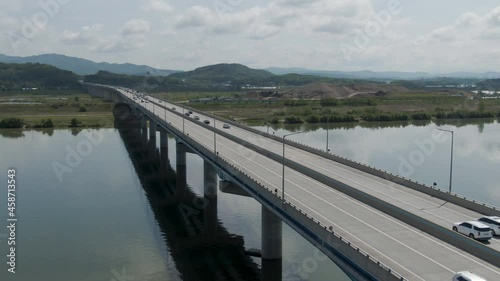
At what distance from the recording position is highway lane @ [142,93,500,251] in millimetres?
34594

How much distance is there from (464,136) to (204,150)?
87092 mm

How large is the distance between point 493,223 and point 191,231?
3366 cm

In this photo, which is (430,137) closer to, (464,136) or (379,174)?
(464,136)

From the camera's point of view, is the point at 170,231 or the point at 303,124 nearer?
Result: the point at 170,231

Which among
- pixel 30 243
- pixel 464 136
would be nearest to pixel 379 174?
pixel 30 243

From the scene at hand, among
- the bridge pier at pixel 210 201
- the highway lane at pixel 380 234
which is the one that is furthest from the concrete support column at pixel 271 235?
the bridge pier at pixel 210 201

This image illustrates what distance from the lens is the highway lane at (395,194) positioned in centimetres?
3459

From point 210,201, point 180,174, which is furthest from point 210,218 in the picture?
point 180,174

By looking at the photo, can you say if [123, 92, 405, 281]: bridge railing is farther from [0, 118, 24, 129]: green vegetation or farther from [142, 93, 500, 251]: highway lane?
[0, 118, 24, 129]: green vegetation

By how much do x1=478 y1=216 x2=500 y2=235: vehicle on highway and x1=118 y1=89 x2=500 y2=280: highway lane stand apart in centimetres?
368

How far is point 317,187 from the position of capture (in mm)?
44156

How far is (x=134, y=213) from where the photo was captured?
61.7 meters

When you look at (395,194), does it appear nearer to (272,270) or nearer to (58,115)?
(272,270)

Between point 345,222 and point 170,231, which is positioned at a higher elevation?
point 345,222
